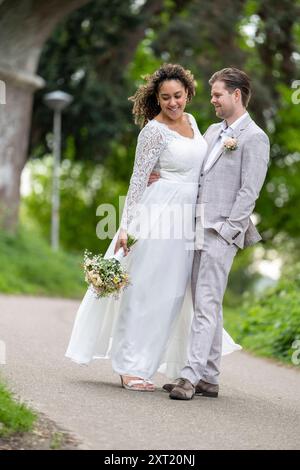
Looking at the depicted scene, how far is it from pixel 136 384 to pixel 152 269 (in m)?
0.80

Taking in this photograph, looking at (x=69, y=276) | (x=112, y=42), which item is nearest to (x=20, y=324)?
(x=69, y=276)

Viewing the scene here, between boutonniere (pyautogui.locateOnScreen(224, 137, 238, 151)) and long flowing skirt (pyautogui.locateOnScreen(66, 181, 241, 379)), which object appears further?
long flowing skirt (pyautogui.locateOnScreen(66, 181, 241, 379))

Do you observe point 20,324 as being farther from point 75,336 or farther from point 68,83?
point 68,83

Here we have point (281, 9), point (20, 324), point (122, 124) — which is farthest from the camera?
point (122, 124)

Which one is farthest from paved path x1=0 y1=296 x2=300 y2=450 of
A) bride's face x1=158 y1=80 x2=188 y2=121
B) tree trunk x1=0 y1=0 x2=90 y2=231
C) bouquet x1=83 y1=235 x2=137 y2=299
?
tree trunk x1=0 y1=0 x2=90 y2=231

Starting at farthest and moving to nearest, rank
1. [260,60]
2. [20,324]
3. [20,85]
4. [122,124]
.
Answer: [260,60] < [122,124] < [20,85] < [20,324]

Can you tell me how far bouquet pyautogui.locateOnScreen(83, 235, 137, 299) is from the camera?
7.24 m

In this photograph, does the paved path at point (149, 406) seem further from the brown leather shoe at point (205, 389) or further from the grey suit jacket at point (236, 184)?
the grey suit jacket at point (236, 184)

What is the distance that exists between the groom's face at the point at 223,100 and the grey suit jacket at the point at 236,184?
0.48ft

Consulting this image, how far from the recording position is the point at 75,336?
24.7 feet

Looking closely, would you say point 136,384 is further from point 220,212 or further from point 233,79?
point 233,79

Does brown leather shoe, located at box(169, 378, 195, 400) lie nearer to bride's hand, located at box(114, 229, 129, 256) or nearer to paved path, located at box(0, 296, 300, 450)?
paved path, located at box(0, 296, 300, 450)

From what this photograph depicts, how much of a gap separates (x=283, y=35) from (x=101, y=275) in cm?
2156

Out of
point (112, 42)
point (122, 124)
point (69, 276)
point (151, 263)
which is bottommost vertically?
point (69, 276)
